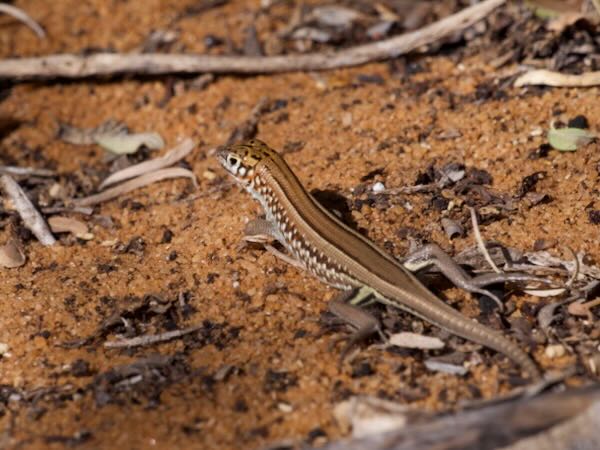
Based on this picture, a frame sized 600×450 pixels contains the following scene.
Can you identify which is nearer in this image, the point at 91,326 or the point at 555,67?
the point at 91,326

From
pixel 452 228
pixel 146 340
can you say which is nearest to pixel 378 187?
pixel 452 228

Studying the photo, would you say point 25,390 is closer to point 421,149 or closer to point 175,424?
point 175,424

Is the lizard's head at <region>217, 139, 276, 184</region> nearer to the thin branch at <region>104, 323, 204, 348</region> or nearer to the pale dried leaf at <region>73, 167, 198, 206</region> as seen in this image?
the pale dried leaf at <region>73, 167, 198, 206</region>

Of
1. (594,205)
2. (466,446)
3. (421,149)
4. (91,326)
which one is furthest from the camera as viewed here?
(421,149)

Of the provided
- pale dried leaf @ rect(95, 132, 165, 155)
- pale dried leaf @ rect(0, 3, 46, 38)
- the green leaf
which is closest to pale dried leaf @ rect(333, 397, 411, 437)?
the green leaf

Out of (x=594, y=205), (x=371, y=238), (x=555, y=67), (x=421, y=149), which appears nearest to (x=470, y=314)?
(x=371, y=238)

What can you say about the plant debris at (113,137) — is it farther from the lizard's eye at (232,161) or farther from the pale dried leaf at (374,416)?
the pale dried leaf at (374,416)
